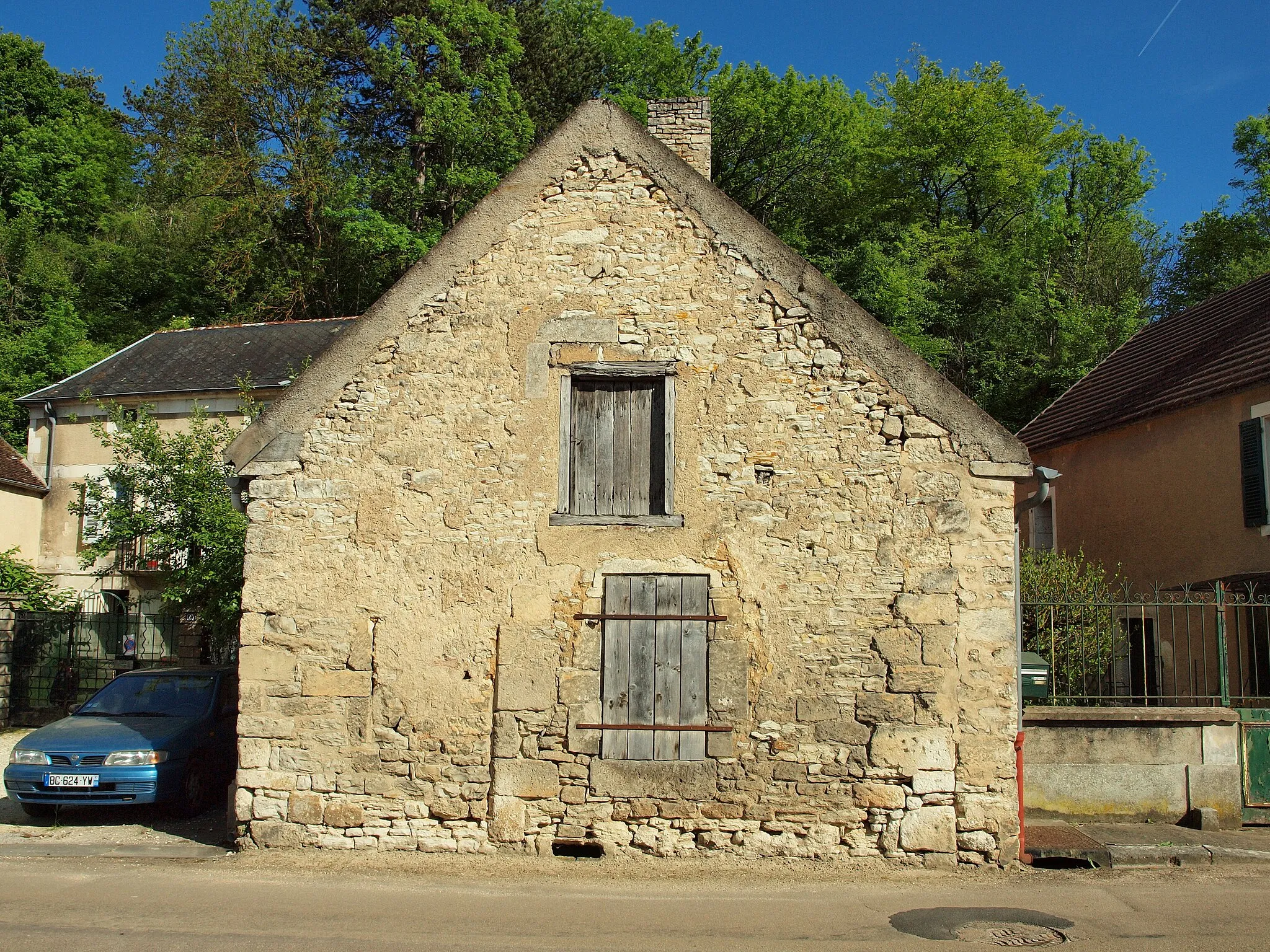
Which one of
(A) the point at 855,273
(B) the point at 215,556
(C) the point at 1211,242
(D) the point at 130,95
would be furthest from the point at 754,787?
(D) the point at 130,95

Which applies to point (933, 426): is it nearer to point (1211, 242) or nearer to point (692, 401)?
point (692, 401)

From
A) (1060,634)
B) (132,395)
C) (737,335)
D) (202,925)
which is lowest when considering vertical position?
Answer: (202,925)

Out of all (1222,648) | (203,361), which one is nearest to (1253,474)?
(1222,648)

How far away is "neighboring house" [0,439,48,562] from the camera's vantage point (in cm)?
2122

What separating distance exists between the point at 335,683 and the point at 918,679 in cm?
466

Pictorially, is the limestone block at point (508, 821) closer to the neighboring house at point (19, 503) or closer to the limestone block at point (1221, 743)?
the limestone block at point (1221, 743)

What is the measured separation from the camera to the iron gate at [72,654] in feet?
51.2

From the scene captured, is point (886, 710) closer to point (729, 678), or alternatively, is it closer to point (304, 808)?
Answer: point (729, 678)

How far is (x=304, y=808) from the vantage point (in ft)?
26.6

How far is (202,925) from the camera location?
251 inches

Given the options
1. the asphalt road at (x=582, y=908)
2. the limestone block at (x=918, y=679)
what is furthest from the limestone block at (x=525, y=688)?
the limestone block at (x=918, y=679)

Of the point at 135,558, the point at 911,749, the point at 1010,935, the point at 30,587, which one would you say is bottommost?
the point at 1010,935

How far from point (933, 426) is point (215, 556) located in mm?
9086

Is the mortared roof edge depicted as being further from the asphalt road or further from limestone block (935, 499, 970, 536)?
the asphalt road
